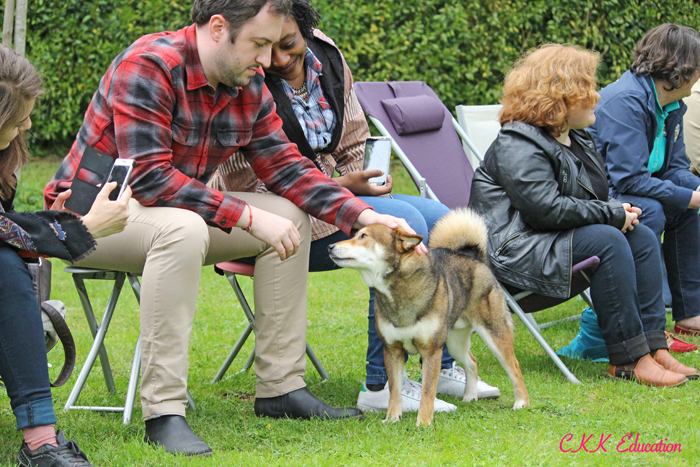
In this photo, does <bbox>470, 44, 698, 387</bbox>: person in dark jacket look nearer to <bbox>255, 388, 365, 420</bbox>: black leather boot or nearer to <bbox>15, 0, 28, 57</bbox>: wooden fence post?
<bbox>255, 388, 365, 420</bbox>: black leather boot

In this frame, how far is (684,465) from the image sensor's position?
243cm

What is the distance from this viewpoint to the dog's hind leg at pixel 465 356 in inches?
129

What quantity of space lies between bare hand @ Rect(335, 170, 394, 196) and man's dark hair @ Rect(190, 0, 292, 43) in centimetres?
82

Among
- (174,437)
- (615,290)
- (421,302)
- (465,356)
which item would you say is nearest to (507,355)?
(465,356)

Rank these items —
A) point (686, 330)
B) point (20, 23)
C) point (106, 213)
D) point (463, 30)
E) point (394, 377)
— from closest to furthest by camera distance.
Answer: point (106, 213), point (394, 377), point (686, 330), point (20, 23), point (463, 30)

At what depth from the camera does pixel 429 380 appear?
2.89 m

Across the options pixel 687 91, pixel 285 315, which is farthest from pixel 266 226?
pixel 687 91

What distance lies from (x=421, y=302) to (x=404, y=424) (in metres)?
A: 0.46

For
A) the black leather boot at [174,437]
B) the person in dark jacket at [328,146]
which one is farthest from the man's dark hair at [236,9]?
the black leather boot at [174,437]

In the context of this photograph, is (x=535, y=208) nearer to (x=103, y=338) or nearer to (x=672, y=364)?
(x=672, y=364)

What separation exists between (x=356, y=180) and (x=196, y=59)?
2.90ft

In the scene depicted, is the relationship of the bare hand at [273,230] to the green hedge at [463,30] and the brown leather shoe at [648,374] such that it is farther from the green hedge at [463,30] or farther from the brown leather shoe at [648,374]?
the green hedge at [463,30]

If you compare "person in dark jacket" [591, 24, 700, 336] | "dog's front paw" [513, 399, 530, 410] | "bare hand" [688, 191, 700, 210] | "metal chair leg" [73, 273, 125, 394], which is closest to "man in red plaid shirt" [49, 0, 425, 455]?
"metal chair leg" [73, 273, 125, 394]

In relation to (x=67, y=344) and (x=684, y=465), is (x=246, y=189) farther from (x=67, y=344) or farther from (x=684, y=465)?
(x=684, y=465)
